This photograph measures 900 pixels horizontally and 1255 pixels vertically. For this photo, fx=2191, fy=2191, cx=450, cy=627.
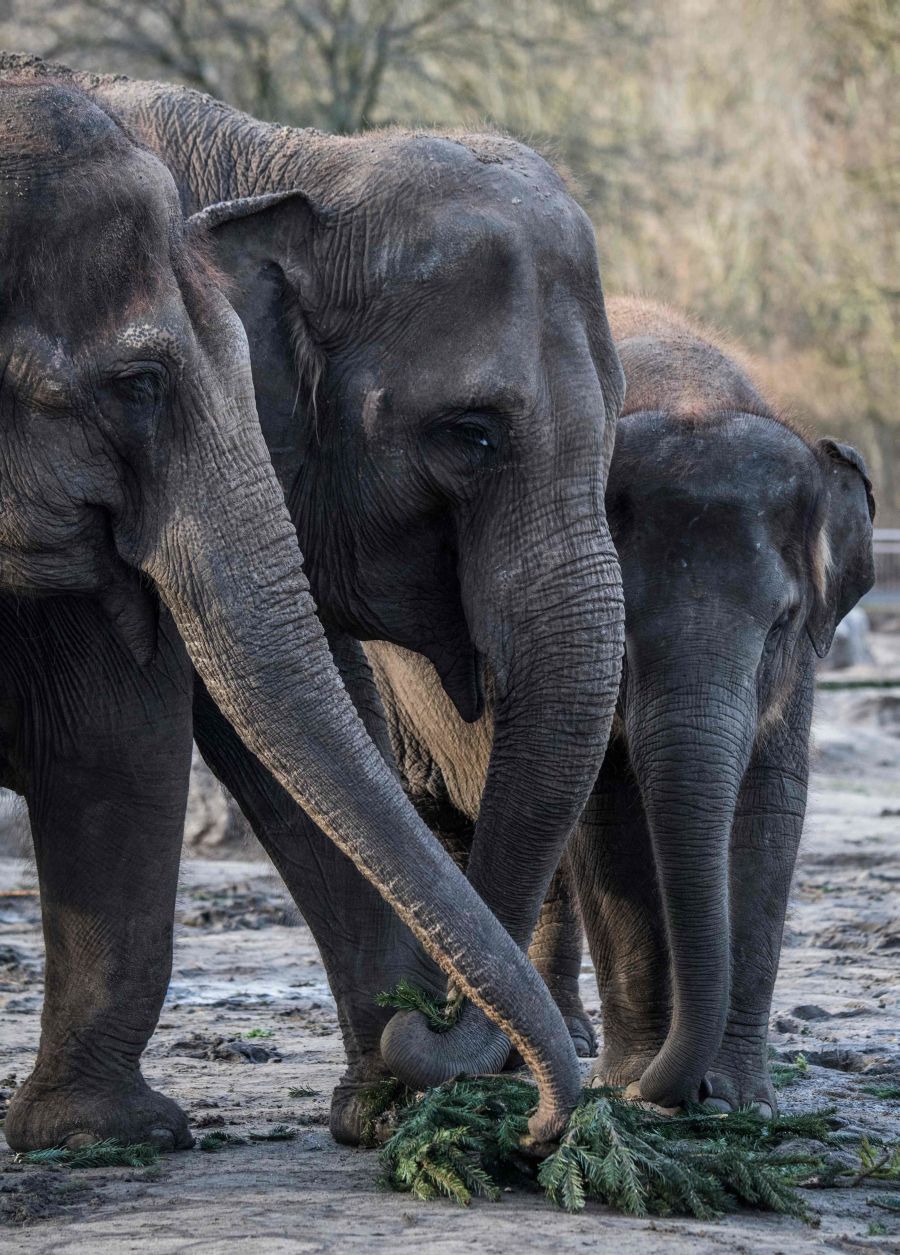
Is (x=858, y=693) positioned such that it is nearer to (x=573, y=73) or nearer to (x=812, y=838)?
(x=812, y=838)

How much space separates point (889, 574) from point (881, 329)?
20.3ft

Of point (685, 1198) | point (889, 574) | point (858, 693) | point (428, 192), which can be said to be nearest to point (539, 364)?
point (428, 192)

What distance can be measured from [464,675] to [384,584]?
32 centimetres

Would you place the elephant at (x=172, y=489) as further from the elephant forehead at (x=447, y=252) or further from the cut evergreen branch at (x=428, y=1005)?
the elephant forehead at (x=447, y=252)

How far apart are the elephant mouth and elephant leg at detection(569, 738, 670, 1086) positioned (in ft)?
2.28

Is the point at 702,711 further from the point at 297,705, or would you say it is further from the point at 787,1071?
the point at 297,705

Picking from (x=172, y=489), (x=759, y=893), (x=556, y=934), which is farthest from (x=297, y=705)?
(x=556, y=934)

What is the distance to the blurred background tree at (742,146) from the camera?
80.7 feet

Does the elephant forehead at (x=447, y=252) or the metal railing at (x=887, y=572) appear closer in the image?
the elephant forehead at (x=447, y=252)

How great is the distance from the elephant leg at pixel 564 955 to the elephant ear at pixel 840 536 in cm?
144

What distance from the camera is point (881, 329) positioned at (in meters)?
32.0

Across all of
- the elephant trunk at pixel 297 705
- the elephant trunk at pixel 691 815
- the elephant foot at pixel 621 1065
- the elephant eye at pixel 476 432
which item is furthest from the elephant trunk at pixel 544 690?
the elephant foot at pixel 621 1065

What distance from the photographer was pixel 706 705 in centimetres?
584

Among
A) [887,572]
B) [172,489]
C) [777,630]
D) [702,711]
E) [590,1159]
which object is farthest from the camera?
[887,572]
